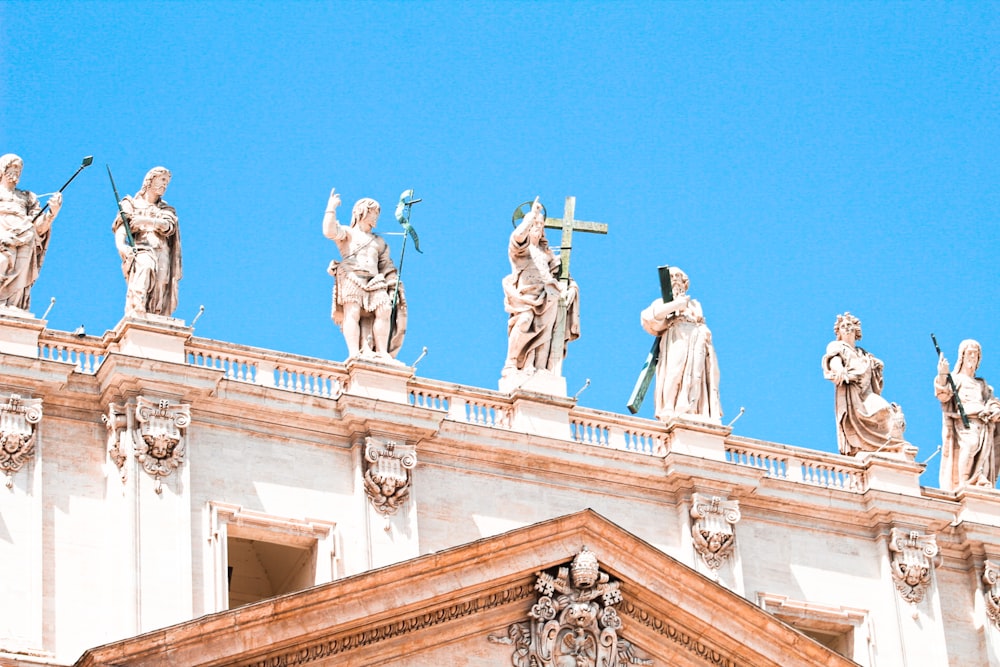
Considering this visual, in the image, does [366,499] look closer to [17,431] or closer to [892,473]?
[17,431]

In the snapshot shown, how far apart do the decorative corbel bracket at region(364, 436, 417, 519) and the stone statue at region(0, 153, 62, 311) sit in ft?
16.4

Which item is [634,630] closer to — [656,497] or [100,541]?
[656,497]

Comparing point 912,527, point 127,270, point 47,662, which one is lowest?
point 47,662

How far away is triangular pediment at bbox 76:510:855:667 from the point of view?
1471 inches

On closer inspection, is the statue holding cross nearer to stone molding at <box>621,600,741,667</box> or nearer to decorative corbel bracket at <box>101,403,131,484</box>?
stone molding at <box>621,600,741,667</box>

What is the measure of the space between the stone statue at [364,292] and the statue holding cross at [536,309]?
177 cm

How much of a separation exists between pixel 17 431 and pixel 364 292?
5641 millimetres

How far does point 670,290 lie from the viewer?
148ft

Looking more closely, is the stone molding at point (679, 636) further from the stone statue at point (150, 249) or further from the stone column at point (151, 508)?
the stone statue at point (150, 249)

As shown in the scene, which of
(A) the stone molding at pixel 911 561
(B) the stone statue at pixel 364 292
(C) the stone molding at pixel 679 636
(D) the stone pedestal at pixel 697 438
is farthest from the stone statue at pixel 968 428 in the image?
(B) the stone statue at pixel 364 292

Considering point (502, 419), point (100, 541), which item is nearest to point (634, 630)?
point (502, 419)

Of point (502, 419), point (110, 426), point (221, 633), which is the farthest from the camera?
point (502, 419)

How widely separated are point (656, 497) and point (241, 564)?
5919 mm

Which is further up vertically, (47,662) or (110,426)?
(110,426)
